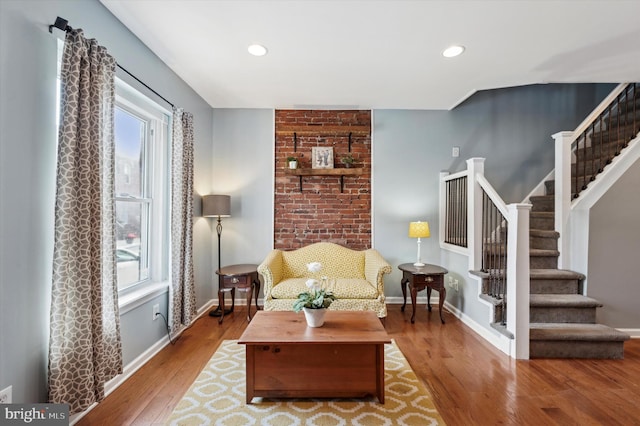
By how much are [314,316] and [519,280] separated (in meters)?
1.85

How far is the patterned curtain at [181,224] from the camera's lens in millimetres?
2961

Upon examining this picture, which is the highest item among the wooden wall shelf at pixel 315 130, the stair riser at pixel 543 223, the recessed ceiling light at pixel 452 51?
the recessed ceiling light at pixel 452 51

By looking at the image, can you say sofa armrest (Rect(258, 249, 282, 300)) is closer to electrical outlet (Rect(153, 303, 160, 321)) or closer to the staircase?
electrical outlet (Rect(153, 303, 160, 321))

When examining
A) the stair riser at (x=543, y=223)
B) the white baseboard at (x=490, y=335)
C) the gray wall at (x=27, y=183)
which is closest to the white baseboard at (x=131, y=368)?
the gray wall at (x=27, y=183)

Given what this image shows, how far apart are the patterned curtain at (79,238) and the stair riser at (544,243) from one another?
13.7 ft

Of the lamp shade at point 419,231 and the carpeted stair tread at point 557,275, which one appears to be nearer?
the carpeted stair tread at point 557,275

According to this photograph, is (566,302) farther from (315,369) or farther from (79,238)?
(79,238)

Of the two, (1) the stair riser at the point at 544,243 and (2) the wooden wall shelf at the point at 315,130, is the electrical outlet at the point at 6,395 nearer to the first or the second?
(2) the wooden wall shelf at the point at 315,130

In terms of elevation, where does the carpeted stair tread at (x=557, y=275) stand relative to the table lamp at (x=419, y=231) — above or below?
below

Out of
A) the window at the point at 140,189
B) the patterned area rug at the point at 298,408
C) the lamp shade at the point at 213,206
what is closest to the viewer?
the patterned area rug at the point at 298,408

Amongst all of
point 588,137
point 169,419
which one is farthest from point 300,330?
point 588,137

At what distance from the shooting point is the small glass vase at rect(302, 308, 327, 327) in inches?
82.6

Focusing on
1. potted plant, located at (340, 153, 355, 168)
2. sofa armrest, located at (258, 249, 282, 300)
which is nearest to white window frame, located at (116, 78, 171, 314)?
sofa armrest, located at (258, 249, 282, 300)

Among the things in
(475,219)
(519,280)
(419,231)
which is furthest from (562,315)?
(419,231)
